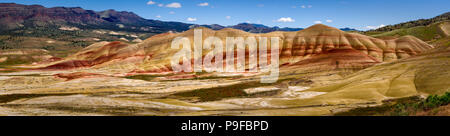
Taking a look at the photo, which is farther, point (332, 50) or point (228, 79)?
point (332, 50)

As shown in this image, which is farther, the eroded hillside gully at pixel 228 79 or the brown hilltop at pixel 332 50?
the brown hilltop at pixel 332 50

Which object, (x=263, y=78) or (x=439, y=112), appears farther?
(x=263, y=78)

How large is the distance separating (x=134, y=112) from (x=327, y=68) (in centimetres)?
9787

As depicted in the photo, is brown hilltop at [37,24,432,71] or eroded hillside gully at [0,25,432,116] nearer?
eroded hillside gully at [0,25,432,116]

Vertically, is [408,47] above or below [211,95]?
above

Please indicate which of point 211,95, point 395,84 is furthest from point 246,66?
point 395,84

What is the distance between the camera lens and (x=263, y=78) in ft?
397

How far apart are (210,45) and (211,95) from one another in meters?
110

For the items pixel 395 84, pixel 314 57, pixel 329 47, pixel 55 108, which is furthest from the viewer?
pixel 329 47

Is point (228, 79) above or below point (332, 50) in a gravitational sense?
below

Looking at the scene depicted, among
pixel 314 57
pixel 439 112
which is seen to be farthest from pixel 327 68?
pixel 439 112

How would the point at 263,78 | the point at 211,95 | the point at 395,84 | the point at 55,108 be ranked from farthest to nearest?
1. the point at 263,78
2. the point at 211,95
3. the point at 395,84
4. the point at 55,108
